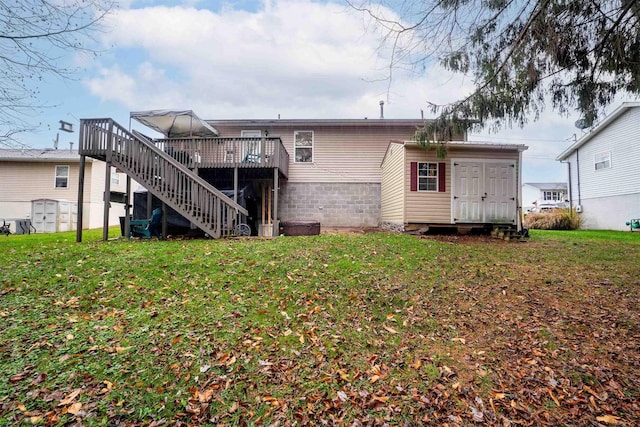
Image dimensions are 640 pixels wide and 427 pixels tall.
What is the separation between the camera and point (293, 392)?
2617 mm

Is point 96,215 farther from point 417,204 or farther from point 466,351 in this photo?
point 466,351

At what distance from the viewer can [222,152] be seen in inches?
419

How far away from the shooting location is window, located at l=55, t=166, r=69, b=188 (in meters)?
17.5

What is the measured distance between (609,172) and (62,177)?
2905 centimetres

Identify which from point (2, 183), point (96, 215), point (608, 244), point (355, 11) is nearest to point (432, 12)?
point (355, 11)

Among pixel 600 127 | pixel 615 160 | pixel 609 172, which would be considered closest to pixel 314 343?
pixel 615 160

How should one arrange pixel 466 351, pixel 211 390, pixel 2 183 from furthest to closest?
1. pixel 2 183
2. pixel 466 351
3. pixel 211 390

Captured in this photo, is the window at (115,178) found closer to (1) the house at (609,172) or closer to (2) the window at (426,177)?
(2) the window at (426,177)

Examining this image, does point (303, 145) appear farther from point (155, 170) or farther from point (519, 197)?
point (519, 197)

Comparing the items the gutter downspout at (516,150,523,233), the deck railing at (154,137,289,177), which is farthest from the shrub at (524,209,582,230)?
the deck railing at (154,137,289,177)

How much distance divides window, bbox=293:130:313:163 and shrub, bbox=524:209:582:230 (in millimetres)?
12084

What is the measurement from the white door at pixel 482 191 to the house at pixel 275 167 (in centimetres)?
3

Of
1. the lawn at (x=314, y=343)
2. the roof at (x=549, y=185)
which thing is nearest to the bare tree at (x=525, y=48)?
the lawn at (x=314, y=343)

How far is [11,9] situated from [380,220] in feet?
38.0
